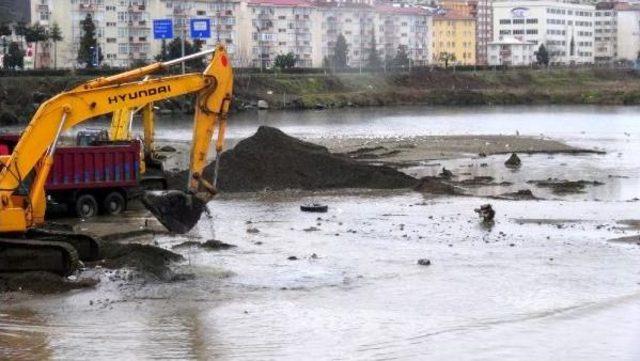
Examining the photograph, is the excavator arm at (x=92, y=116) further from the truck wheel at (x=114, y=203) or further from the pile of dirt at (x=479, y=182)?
the pile of dirt at (x=479, y=182)

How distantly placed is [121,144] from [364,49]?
14644 cm

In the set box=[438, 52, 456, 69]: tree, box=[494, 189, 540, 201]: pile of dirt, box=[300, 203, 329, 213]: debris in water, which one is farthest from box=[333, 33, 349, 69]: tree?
box=[300, 203, 329, 213]: debris in water

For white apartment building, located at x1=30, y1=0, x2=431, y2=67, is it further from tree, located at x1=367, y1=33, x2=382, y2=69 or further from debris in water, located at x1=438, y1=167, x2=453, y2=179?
debris in water, located at x1=438, y1=167, x2=453, y2=179

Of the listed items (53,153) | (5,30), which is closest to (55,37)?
(5,30)

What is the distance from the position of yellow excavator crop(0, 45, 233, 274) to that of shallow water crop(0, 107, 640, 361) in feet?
4.32

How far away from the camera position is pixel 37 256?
19.7 metres

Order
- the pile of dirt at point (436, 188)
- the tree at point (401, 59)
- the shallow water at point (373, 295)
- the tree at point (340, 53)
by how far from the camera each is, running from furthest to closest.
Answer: the tree at point (401, 59) < the tree at point (340, 53) < the pile of dirt at point (436, 188) < the shallow water at point (373, 295)

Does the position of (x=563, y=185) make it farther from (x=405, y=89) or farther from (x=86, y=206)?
(x=405, y=89)

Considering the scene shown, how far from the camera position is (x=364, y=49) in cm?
17562

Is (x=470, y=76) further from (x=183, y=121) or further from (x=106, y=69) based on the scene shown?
(x=183, y=121)

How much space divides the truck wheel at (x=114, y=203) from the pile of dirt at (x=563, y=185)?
1456 cm

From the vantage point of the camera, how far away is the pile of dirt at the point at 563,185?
36031mm

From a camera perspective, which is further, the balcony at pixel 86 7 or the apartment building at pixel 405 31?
the apartment building at pixel 405 31

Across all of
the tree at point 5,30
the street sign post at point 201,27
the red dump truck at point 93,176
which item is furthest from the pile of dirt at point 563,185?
the tree at point 5,30
